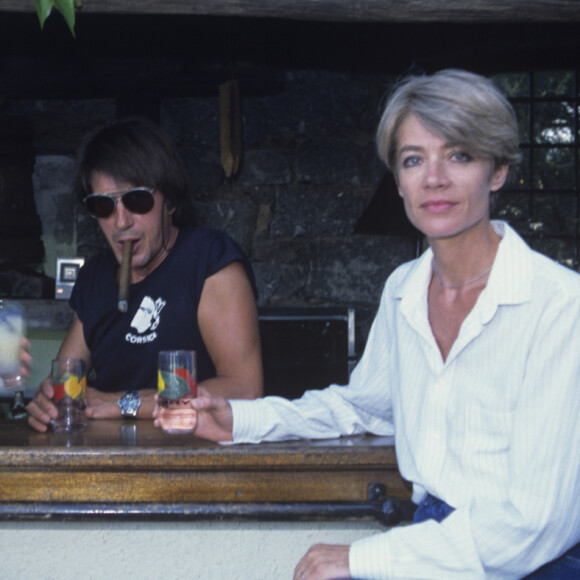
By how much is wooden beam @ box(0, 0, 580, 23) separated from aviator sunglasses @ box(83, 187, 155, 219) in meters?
0.74

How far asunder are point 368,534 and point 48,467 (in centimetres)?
66

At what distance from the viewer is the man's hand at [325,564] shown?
135 centimetres

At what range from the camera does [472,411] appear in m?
1.39

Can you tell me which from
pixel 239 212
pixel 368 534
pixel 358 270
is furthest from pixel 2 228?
pixel 368 534

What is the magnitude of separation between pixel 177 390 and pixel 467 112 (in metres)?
0.83

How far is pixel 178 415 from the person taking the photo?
1.78m

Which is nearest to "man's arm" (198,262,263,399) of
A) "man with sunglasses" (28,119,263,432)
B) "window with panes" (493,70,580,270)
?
"man with sunglasses" (28,119,263,432)

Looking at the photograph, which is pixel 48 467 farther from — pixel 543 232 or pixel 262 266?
pixel 543 232

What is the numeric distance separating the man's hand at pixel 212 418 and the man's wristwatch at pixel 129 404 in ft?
1.46

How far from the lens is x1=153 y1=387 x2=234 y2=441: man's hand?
1744mm

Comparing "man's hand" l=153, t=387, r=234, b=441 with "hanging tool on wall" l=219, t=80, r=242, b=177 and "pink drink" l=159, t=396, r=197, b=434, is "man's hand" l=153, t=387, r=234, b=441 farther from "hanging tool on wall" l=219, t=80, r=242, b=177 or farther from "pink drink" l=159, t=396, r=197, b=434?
"hanging tool on wall" l=219, t=80, r=242, b=177

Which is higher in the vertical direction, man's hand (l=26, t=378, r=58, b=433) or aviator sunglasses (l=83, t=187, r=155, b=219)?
aviator sunglasses (l=83, t=187, r=155, b=219)

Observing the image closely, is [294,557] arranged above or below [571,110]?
below

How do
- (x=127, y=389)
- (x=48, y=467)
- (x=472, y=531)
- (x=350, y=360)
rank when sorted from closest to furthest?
(x=472, y=531) < (x=48, y=467) < (x=127, y=389) < (x=350, y=360)
